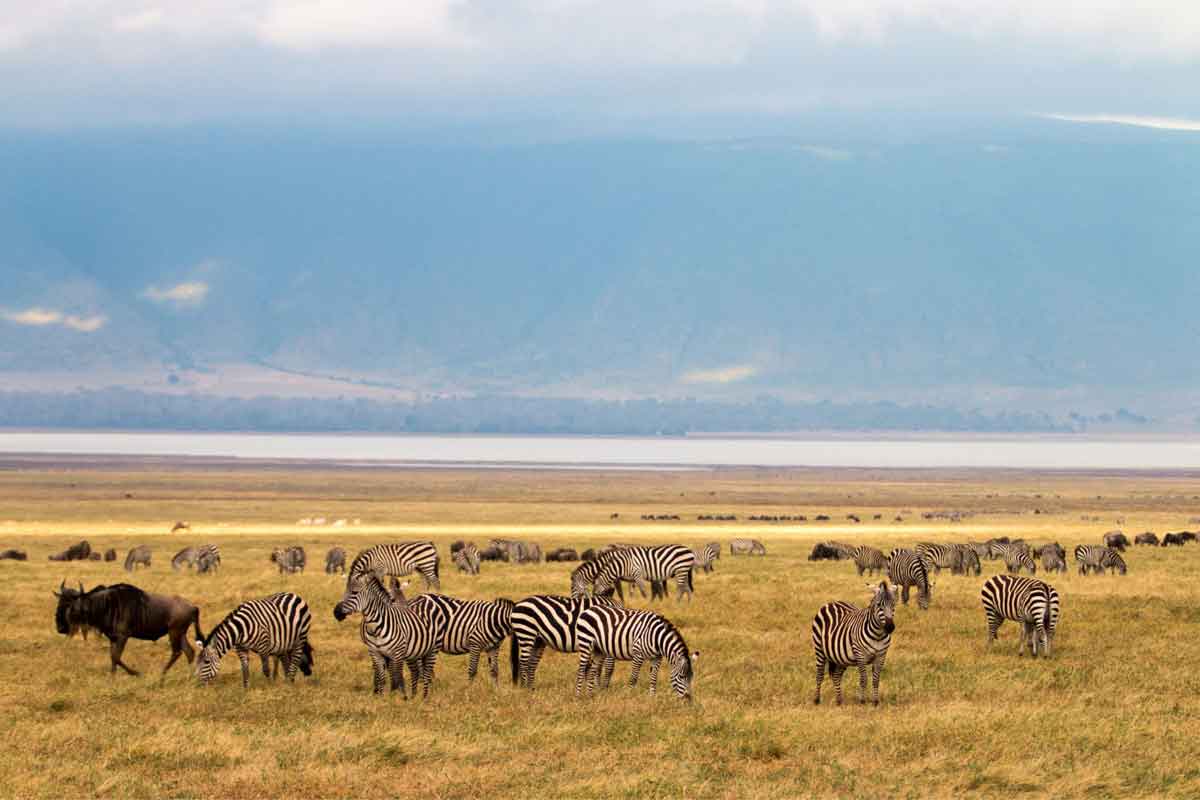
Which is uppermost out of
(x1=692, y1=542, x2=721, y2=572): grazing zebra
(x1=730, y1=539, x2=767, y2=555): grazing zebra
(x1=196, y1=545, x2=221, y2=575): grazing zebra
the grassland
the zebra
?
(x1=730, y1=539, x2=767, y2=555): grazing zebra

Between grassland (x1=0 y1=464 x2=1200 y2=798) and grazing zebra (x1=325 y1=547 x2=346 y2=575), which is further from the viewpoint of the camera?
grazing zebra (x1=325 y1=547 x2=346 y2=575)

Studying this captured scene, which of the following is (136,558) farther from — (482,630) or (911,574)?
(482,630)

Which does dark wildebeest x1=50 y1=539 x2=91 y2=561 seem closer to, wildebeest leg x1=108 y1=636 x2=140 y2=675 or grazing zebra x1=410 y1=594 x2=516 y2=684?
wildebeest leg x1=108 y1=636 x2=140 y2=675

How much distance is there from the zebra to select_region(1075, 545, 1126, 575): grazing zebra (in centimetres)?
2447

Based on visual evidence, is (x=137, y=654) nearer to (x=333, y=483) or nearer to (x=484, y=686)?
(x=484, y=686)

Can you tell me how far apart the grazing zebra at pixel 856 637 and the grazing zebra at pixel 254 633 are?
22.5 feet

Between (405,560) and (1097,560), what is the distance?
17.4 metres

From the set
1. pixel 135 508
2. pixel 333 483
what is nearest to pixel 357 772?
pixel 135 508

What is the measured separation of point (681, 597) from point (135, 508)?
5957 cm

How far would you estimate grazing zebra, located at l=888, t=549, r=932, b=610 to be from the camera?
3588 centimetres

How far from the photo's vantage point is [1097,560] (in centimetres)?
4562

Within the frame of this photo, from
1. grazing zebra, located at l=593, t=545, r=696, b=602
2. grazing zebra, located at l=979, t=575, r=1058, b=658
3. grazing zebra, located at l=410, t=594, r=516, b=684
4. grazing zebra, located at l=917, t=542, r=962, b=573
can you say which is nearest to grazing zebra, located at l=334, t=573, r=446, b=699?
grazing zebra, located at l=410, t=594, r=516, b=684

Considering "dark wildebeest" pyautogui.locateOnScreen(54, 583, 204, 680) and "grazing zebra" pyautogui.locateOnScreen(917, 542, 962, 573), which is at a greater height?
"grazing zebra" pyautogui.locateOnScreen(917, 542, 962, 573)

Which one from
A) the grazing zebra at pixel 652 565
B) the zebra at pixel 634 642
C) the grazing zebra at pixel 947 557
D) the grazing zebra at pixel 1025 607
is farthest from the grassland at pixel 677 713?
the grazing zebra at pixel 947 557
